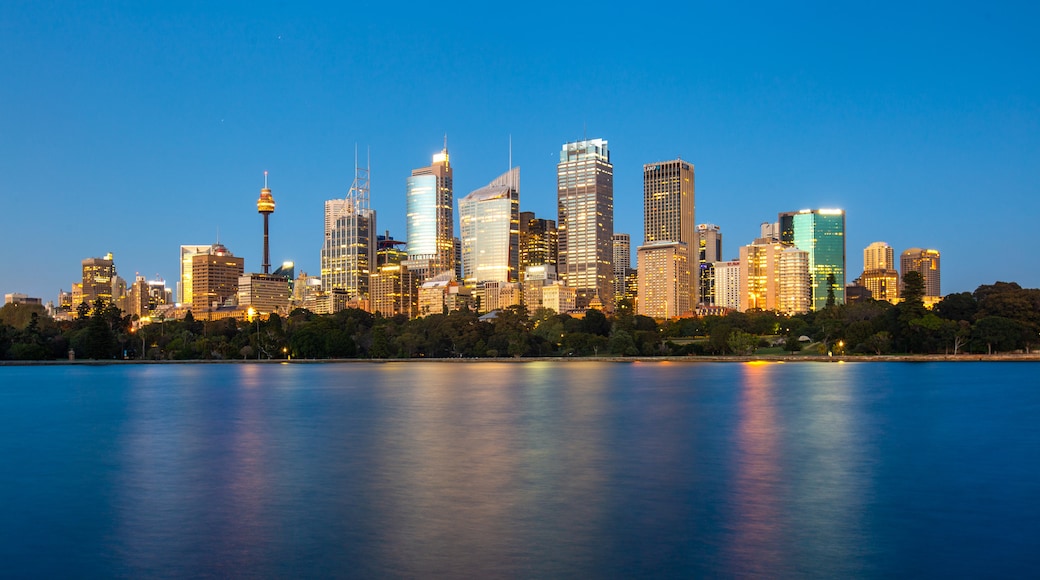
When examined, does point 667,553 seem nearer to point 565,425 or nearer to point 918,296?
point 565,425

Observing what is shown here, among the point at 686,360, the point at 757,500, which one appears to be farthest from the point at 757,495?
the point at 686,360

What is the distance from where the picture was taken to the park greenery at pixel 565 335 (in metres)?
111

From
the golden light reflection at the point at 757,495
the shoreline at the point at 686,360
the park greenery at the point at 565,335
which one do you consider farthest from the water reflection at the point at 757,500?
the park greenery at the point at 565,335

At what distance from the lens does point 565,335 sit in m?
151

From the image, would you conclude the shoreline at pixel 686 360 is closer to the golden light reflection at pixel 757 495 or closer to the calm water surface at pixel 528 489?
the calm water surface at pixel 528 489

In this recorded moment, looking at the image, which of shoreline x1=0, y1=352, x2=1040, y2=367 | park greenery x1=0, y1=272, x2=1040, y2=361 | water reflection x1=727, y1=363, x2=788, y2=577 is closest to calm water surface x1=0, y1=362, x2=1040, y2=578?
Answer: water reflection x1=727, y1=363, x2=788, y2=577

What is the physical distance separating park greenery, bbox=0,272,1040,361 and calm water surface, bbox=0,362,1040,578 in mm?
60252

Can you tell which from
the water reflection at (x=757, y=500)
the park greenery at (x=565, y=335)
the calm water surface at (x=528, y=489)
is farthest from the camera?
the park greenery at (x=565, y=335)

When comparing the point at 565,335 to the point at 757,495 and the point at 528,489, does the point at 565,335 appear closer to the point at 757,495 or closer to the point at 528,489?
the point at 528,489

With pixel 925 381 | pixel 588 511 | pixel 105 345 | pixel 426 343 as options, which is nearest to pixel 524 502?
pixel 588 511

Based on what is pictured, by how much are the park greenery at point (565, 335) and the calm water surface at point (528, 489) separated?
6025cm

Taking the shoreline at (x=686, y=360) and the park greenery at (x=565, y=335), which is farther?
the park greenery at (x=565, y=335)

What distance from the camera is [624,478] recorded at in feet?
92.0

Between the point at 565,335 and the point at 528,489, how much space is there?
125m
